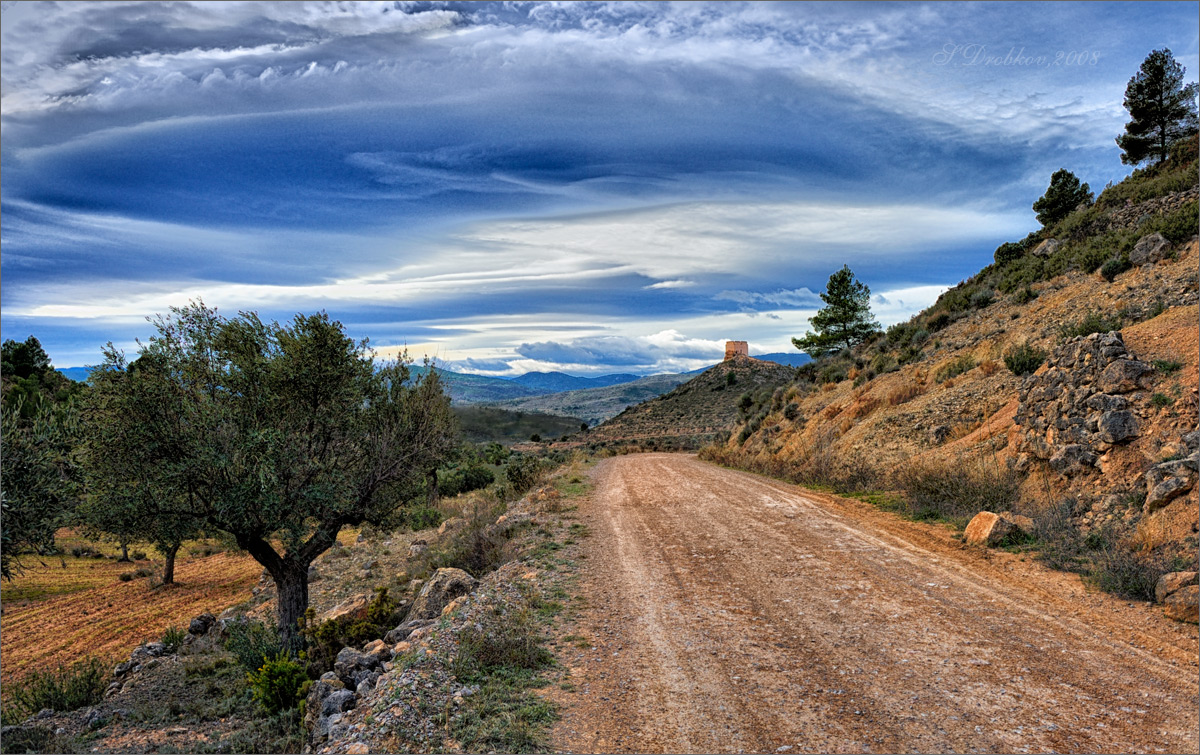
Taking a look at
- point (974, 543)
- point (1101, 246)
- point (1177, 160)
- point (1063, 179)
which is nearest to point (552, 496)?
point (974, 543)

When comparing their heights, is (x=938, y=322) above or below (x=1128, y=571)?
above

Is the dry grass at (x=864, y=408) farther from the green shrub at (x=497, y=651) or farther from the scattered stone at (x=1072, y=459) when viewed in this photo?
the green shrub at (x=497, y=651)

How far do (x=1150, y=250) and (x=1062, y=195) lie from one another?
1098 inches

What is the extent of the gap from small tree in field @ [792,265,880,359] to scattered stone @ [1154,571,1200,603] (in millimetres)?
42100

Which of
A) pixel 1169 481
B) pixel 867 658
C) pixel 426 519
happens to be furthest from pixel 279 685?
pixel 426 519

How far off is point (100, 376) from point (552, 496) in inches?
497

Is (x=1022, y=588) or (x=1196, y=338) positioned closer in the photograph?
(x=1022, y=588)

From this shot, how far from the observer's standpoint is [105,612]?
22.5 meters

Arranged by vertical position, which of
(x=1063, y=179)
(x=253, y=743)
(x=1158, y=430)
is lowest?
(x=253, y=743)

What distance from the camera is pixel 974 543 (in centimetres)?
1083

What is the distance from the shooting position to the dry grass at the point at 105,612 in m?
17.9

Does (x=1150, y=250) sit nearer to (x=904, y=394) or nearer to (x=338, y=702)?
(x=904, y=394)

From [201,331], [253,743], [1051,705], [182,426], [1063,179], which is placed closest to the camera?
[1051,705]

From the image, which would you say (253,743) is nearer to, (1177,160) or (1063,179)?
(1177,160)
